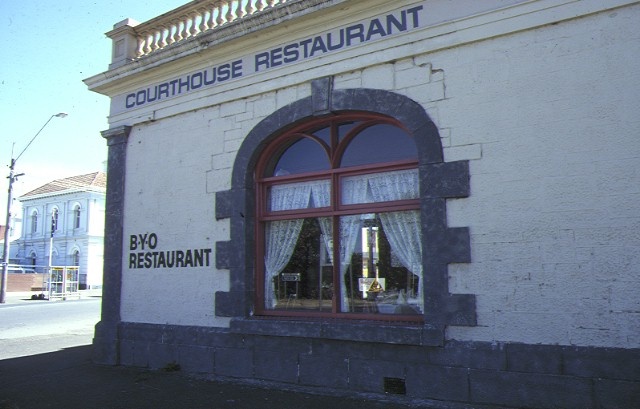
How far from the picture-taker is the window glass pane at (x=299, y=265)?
6699 millimetres

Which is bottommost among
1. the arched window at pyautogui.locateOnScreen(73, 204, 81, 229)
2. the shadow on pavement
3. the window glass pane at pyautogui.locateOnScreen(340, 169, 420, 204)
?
the shadow on pavement

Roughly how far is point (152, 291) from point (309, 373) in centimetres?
298

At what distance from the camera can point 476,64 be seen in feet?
18.7

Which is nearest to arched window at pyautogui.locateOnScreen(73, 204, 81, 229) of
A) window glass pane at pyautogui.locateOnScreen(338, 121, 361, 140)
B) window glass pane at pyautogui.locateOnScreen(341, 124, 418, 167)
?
window glass pane at pyautogui.locateOnScreen(338, 121, 361, 140)

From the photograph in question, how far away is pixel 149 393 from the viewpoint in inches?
245

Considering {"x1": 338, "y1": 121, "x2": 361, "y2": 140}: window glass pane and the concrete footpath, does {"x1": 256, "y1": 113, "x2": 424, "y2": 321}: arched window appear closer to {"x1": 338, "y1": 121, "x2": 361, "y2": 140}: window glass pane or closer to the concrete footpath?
{"x1": 338, "y1": 121, "x2": 361, "y2": 140}: window glass pane

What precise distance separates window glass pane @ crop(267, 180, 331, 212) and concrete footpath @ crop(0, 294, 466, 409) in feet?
7.58

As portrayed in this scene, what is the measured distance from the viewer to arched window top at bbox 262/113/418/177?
6371mm

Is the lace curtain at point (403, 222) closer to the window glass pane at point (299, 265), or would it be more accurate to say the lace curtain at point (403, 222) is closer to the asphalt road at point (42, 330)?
the window glass pane at point (299, 265)

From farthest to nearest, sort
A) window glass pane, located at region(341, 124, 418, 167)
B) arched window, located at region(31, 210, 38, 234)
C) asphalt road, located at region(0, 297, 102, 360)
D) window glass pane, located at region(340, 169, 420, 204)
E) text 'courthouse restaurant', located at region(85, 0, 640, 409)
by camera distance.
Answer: arched window, located at region(31, 210, 38, 234) < asphalt road, located at region(0, 297, 102, 360) < window glass pane, located at region(341, 124, 418, 167) < window glass pane, located at region(340, 169, 420, 204) < text 'courthouse restaurant', located at region(85, 0, 640, 409)

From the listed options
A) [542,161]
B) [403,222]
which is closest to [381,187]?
[403,222]

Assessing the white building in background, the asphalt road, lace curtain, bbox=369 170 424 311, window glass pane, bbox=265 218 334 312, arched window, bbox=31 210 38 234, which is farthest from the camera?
arched window, bbox=31 210 38 234

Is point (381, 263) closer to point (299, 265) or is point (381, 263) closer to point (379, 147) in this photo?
point (299, 265)

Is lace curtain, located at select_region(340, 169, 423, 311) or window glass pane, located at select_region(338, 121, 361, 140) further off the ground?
window glass pane, located at select_region(338, 121, 361, 140)
